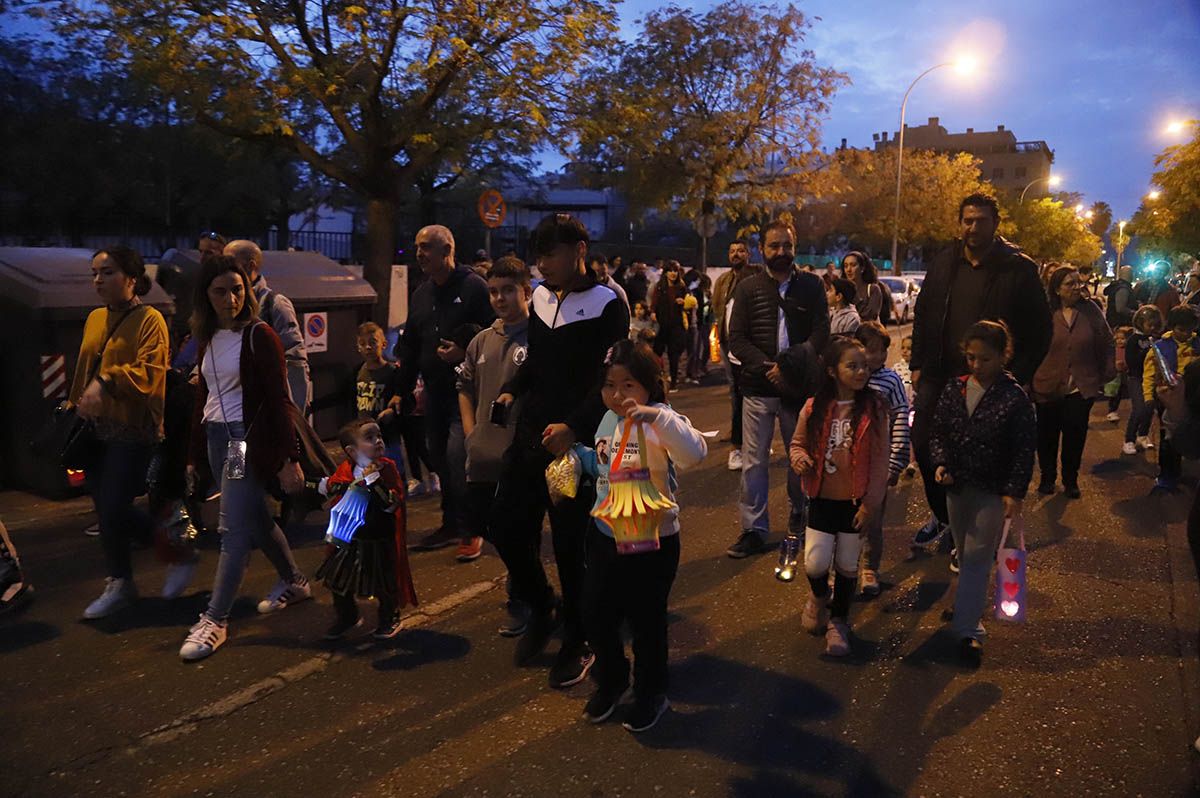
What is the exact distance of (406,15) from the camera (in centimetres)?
1287

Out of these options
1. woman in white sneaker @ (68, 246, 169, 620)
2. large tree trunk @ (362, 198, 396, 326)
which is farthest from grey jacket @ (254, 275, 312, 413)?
large tree trunk @ (362, 198, 396, 326)

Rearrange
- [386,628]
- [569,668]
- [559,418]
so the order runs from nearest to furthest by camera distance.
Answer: [559,418], [569,668], [386,628]

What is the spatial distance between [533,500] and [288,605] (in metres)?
1.73

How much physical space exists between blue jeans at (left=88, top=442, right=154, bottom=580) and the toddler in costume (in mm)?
1079

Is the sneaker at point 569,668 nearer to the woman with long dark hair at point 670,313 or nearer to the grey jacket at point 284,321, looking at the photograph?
the grey jacket at point 284,321

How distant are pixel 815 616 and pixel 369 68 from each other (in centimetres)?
1202

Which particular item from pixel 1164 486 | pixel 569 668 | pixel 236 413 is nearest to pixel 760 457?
pixel 569 668

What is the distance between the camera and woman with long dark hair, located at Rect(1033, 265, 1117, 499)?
704 cm

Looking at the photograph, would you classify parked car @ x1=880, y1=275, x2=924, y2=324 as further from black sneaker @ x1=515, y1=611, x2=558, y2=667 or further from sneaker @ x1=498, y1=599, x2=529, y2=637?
black sneaker @ x1=515, y1=611, x2=558, y2=667

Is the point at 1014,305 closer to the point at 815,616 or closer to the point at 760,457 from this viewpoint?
the point at 760,457

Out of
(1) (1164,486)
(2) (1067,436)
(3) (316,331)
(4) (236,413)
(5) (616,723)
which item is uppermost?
(3) (316,331)

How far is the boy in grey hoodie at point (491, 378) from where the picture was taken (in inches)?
163

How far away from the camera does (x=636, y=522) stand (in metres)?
3.28

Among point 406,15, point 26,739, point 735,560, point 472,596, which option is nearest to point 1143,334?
point 735,560
